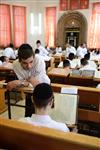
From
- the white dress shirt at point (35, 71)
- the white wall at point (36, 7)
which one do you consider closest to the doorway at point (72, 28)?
the white wall at point (36, 7)

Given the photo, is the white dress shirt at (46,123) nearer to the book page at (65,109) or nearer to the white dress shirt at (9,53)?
the book page at (65,109)

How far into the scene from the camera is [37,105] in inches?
53.1

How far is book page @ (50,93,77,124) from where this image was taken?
1.78 metres

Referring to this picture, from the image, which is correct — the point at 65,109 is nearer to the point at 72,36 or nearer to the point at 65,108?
the point at 65,108

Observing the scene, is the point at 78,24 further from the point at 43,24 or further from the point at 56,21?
the point at 43,24

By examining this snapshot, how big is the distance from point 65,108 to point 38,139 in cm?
67

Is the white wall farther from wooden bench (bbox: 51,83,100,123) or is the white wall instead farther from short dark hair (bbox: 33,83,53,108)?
short dark hair (bbox: 33,83,53,108)

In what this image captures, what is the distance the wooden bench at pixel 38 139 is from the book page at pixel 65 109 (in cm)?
60

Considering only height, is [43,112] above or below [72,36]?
below

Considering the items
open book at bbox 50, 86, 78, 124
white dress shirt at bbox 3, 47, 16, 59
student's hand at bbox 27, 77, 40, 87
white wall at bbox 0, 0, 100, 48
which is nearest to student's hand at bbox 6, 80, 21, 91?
student's hand at bbox 27, 77, 40, 87

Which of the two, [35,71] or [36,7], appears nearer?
[35,71]

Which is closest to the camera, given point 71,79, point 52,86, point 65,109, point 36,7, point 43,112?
point 43,112

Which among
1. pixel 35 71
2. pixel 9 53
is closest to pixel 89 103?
pixel 35 71

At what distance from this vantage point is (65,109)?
182 centimetres
